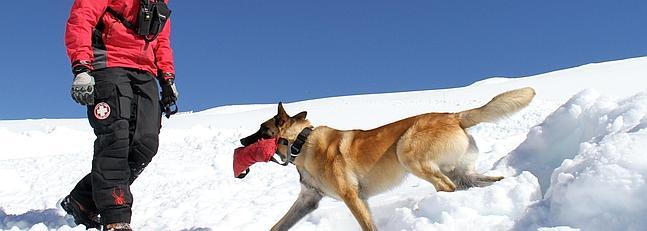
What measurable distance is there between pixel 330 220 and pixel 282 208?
0.88 meters

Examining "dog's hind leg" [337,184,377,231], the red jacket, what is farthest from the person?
"dog's hind leg" [337,184,377,231]

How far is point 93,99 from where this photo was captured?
3.93 metres

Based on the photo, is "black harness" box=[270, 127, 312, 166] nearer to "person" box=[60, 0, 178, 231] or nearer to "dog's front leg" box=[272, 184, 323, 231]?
"dog's front leg" box=[272, 184, 323, 231]

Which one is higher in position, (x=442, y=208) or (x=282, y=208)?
(x=442, y=208)

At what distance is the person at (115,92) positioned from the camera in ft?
12.8

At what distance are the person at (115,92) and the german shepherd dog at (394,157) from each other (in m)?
1.18

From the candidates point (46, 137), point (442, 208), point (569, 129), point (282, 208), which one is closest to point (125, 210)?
point (282, 208)

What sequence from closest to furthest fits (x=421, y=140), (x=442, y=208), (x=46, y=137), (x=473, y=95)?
(x=442, y=208) → (x=421, y=140) → (x=46, y=137) → (x=473, y=95)

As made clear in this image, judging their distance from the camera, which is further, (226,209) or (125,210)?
(226,209)

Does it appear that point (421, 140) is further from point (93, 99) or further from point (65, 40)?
point (65, 40)

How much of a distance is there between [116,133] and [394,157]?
6.56 ft

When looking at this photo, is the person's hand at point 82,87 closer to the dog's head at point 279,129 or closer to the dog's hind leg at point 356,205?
the dog's head at point 279,129

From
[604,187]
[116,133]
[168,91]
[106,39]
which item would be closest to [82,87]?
[116,133]

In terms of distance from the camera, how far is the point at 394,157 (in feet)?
14.6
